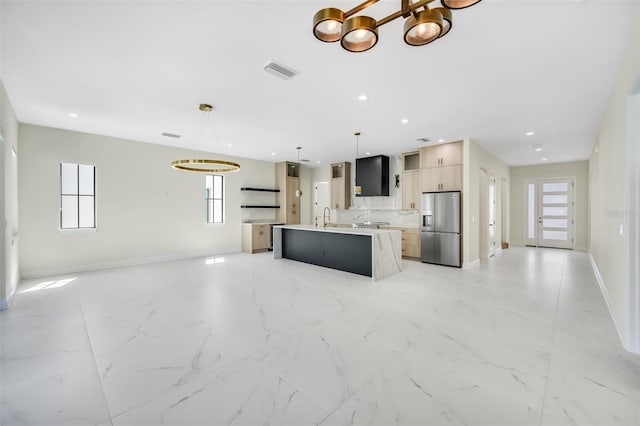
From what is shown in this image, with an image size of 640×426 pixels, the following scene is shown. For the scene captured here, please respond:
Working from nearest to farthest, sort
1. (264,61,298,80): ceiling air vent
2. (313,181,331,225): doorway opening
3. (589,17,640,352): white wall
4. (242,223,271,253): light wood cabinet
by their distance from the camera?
(589,17,640,352): white wall
(264,61,298,80): ceiling air vent
(242,223,271,253): light wood cabinet
(313,181,331,225): doorway opening

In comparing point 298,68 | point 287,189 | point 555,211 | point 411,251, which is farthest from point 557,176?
point 298,68

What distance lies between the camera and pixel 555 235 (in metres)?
8.95

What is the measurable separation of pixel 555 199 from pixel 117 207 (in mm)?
12004

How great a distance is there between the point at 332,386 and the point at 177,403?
1.02 meters

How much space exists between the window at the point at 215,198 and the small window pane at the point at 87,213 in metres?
2.42

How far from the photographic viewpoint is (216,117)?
15.3ft

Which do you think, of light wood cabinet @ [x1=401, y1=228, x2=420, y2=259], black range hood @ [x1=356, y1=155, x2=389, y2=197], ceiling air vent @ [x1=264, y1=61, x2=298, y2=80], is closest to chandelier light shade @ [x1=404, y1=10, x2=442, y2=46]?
ceiling air vent @ [x1=264, y1=61, x2=298, y2=80]

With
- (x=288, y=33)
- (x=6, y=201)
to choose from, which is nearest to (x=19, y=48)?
(x=6, y=201)

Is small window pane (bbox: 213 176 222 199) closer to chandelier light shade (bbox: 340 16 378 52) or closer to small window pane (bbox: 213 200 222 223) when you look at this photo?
small window pane (bbox: 213 200 222 223)

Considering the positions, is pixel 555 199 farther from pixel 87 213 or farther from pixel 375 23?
pixel 87 213

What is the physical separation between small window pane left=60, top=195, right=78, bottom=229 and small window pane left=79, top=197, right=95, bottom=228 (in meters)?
0.09

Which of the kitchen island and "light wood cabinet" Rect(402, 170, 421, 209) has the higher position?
"light wood cabinet" Rect(402, 170, 421, 209)

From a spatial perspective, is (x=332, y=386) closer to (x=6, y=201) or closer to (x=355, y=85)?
(x=355, y=85)

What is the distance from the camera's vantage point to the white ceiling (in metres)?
2.22
